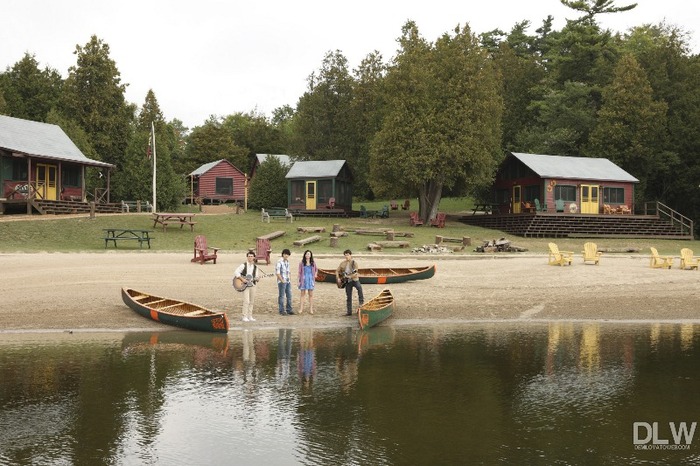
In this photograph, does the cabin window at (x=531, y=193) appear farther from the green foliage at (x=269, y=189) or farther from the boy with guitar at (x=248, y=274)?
the boy with guitar at (x=248, y=274)

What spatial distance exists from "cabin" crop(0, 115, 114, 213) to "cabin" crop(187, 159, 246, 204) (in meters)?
21.4

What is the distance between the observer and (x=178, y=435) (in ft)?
32.8

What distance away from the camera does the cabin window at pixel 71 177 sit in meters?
47.7

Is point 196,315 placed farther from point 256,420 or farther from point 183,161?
point 183,161

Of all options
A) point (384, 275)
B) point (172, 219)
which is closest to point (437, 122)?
point (172, 219)

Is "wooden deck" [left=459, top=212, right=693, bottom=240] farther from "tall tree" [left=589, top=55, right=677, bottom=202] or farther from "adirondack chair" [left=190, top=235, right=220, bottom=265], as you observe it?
"adirondack chair" [left=190, top=235, right=220, bottom=265]

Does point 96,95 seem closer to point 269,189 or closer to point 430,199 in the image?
point 269,189

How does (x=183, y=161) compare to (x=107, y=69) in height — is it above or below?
below

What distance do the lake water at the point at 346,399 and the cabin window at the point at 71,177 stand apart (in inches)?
1304

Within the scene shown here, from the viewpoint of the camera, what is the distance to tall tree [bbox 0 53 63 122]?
7256cm

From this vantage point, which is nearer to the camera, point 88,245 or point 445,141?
point 88,245

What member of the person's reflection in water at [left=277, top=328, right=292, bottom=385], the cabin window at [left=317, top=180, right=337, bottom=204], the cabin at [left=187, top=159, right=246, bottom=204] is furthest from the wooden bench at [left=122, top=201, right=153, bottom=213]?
the person's reflection in water at [left=277, top=328, right=292, bottom=385]

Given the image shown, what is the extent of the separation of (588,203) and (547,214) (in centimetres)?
565

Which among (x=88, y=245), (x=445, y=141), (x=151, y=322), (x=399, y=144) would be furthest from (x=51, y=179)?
(x=151, y=322)
